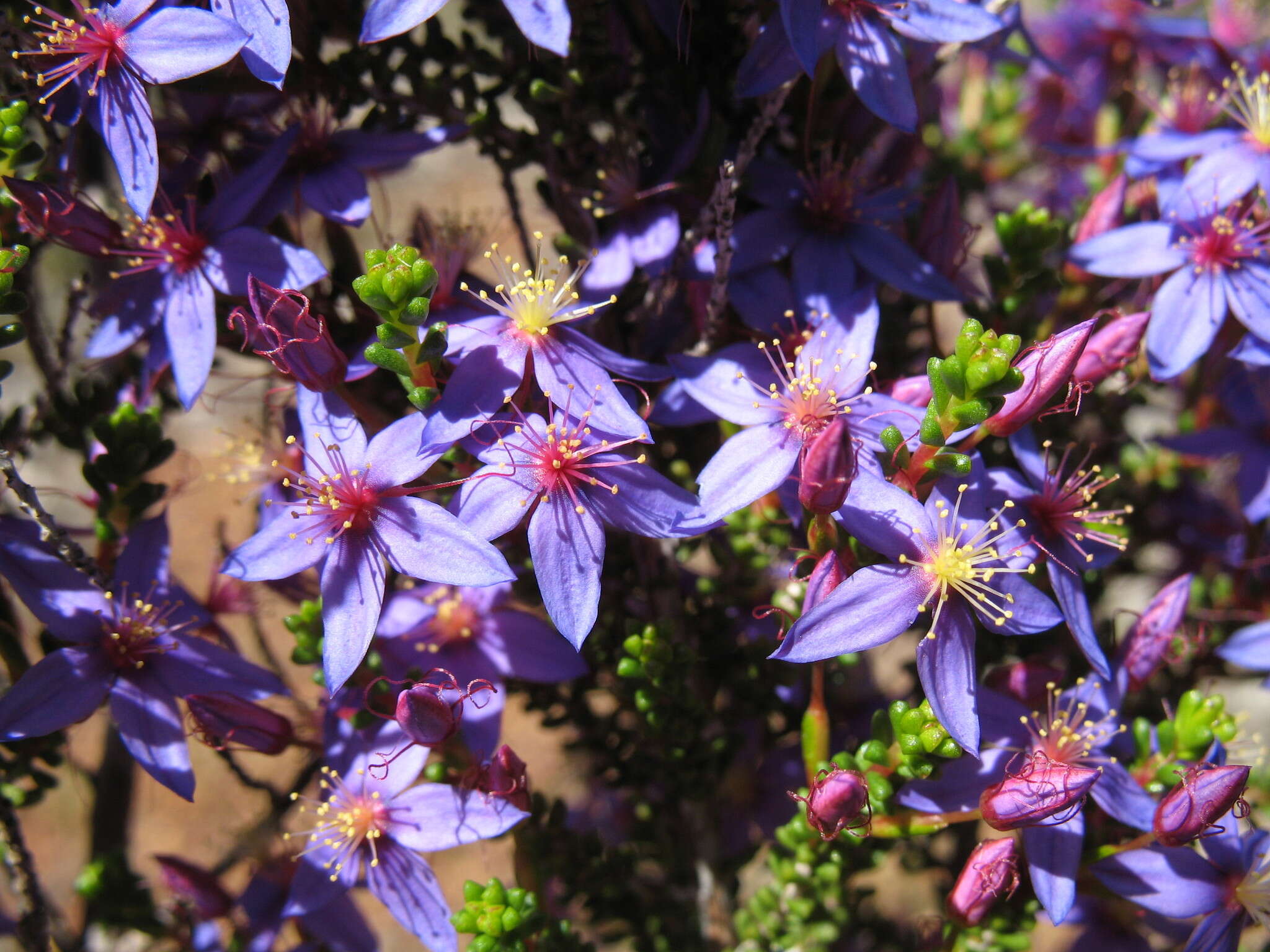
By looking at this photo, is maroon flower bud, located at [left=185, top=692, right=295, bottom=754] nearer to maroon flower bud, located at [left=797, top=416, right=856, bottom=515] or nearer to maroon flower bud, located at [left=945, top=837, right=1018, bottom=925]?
maroon flower bud, located at [left=797, top=416, right=856, bottom=515]

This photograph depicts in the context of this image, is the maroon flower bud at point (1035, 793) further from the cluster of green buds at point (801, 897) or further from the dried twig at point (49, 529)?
the dried twig at point (49, 529)

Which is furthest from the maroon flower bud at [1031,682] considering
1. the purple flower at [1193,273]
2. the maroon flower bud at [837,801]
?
the purple flower at [1193,273]

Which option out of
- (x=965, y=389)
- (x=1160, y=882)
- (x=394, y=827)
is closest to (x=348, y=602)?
(x=394, y=827)

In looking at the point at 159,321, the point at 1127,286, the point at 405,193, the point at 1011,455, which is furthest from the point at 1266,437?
the point at 405,193

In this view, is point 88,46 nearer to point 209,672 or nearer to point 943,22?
point 209,672

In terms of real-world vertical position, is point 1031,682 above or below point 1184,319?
below

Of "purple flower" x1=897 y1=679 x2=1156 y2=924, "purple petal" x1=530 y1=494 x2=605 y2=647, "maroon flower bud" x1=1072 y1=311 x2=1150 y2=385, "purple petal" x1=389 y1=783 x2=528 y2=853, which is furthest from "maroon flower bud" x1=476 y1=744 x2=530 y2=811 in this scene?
"maroon flower bud" x1=1072 y1=311 x2=1150 y2=385
